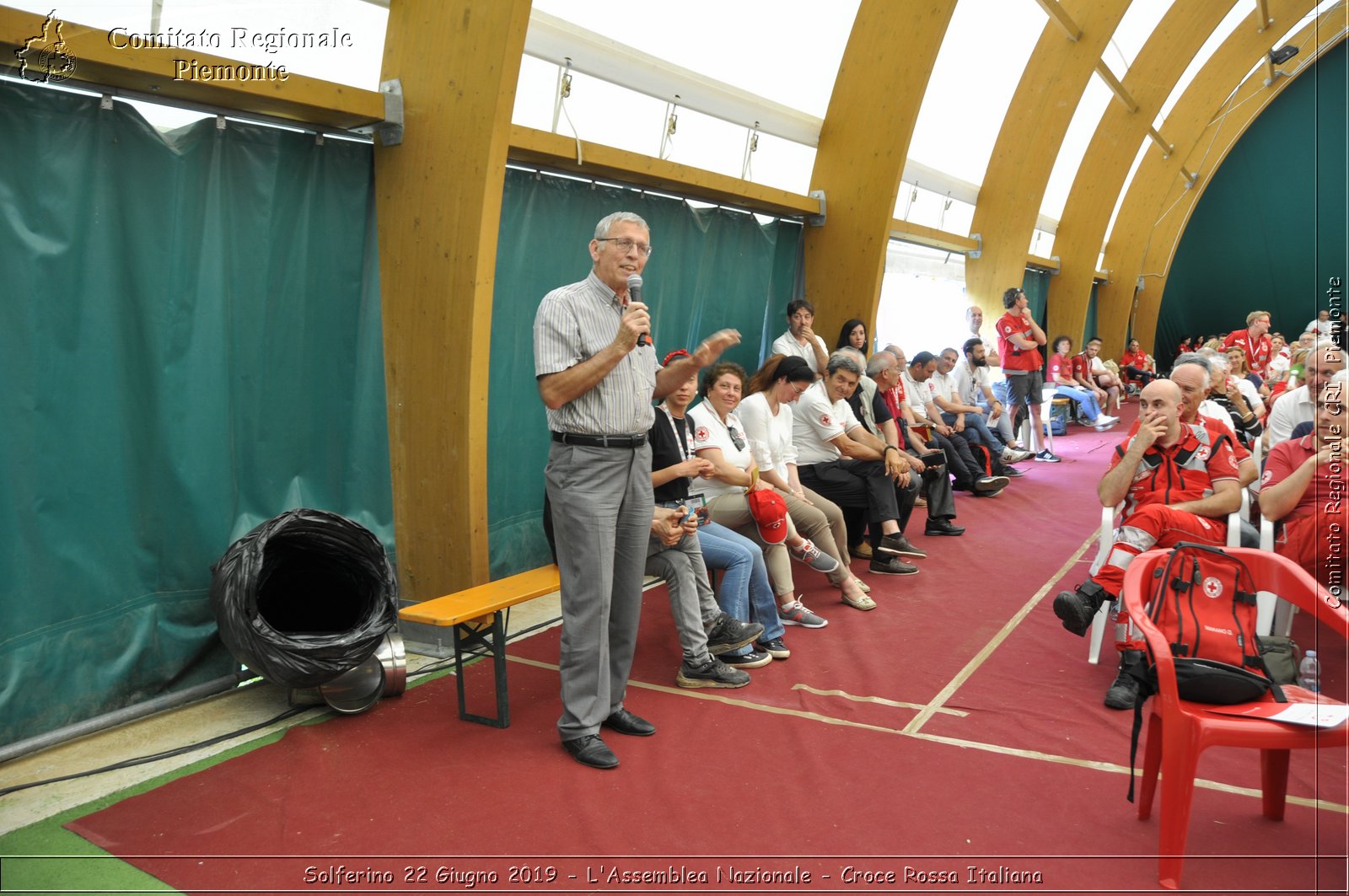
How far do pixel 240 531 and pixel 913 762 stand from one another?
271 cm

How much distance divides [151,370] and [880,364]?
177 inches

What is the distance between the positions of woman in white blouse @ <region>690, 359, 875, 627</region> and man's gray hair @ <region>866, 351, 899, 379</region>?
2.05 m

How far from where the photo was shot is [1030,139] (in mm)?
10516

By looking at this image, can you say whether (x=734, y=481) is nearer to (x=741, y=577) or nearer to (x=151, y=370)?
(x=741, y=577)

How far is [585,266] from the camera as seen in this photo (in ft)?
18.3

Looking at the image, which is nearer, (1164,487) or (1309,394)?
(1164,487)

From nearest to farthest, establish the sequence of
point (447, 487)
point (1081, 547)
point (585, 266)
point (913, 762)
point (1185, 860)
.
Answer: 1. point (1185, 860)
2. point (913, 762)
3. point (447, 487)
4. point (585, 266)
5. point (1081, 547)

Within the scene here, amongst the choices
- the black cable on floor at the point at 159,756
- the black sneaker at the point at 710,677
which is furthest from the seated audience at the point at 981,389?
the black cable on floor at the point at 159,756

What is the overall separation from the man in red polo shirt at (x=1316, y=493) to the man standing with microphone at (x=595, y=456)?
2285 millimetres

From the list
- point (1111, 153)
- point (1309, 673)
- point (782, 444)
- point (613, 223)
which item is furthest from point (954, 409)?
point (1111, 153)

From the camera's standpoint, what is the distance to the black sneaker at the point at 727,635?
4.07 metres

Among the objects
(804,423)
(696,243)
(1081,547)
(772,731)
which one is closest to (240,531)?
(772,731)

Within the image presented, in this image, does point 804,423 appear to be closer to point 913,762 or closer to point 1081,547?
point 1081,547

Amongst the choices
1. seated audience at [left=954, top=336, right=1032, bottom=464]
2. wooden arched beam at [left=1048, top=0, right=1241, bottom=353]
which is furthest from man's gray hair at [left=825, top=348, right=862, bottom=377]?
wooden arched beam at [left=1048, top=0, right=1241, bottom=353]
